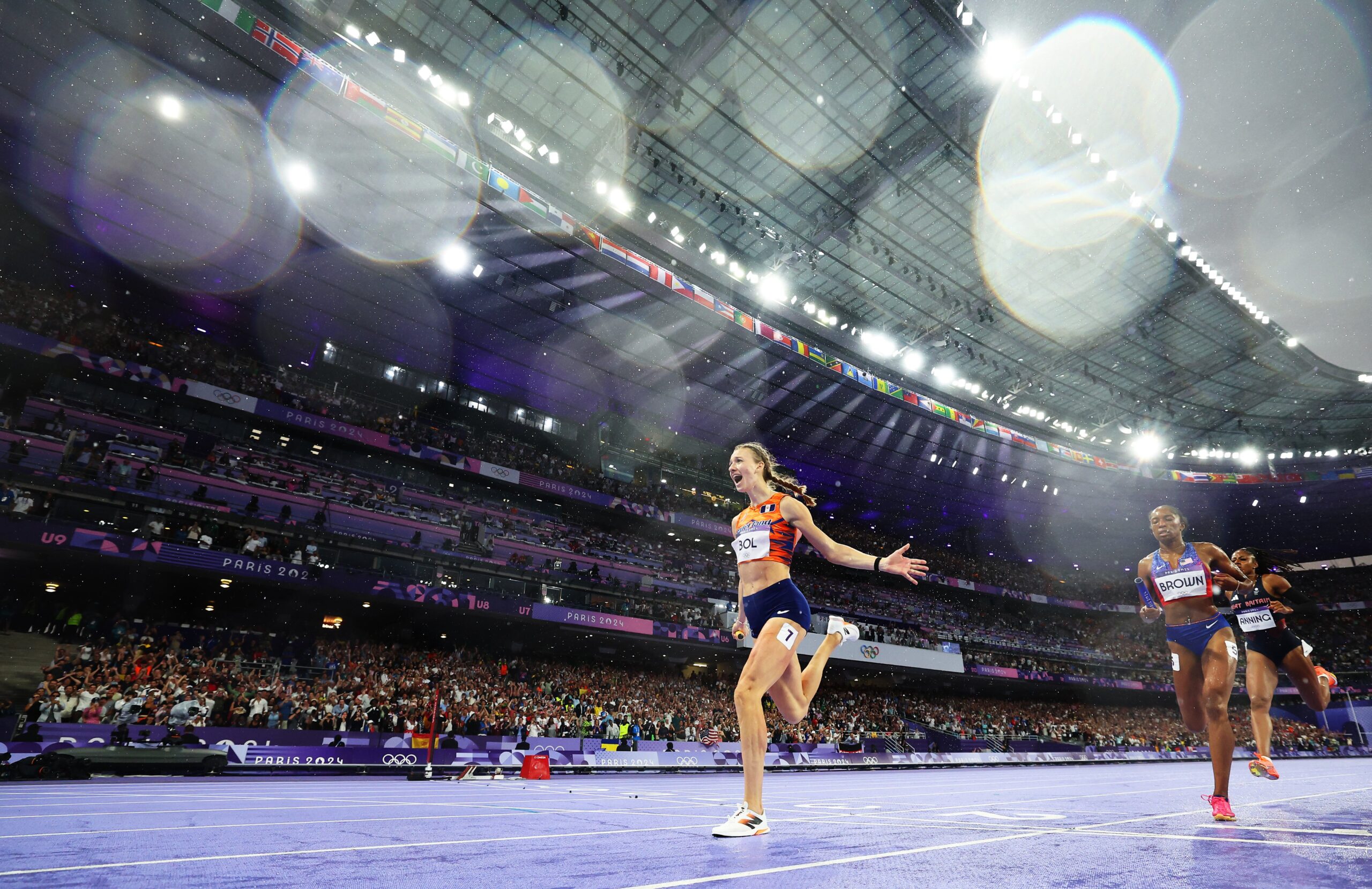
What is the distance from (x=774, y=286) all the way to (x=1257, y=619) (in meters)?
23.2

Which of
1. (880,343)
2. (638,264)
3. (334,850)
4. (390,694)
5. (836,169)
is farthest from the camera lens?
(880,343)

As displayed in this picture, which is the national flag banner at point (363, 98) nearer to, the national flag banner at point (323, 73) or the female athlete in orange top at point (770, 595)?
the national flag banner at point (323, 73)

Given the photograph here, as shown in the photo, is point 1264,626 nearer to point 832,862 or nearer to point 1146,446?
point 832,862

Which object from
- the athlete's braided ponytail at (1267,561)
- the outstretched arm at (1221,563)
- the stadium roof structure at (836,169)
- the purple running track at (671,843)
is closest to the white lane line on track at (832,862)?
the purple running track at (671,843)

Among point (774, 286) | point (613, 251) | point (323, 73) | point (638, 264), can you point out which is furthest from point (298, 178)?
point (774, 286)

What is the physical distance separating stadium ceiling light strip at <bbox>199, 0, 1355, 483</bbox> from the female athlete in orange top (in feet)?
54.3

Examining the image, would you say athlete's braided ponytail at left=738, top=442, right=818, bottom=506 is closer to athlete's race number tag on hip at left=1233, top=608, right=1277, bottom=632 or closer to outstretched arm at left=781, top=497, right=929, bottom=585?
outstretched arm at left=781, top=497, right=929, bottom=585

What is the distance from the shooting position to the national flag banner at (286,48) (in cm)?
1472

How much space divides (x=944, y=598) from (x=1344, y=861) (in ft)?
138

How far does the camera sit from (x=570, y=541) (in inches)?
1062

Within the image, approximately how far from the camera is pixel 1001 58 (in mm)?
19453

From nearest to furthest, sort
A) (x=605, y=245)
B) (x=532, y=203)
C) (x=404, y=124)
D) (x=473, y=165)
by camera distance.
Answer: (x=404, y=124) < (x=473, y=165) < (x=532, y=203) < (x=605, y=245)

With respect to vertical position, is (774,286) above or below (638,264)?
above

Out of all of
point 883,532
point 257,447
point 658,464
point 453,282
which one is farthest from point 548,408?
point 883,532
